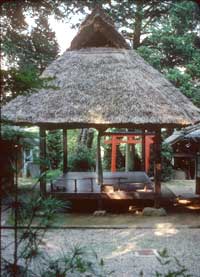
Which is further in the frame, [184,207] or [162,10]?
[162,10]

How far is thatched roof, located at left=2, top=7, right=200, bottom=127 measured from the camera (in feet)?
34.1

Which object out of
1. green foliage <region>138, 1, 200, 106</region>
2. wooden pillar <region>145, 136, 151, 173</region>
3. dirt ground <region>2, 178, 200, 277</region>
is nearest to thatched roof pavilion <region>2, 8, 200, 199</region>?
dirt ground <region>2, 178, 200, 277</region>

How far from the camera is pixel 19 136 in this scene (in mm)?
2814

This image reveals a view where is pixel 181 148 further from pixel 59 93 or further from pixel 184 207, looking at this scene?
pixel 59 93

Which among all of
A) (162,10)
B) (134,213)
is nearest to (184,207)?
(134,213)

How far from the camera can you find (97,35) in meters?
13.3

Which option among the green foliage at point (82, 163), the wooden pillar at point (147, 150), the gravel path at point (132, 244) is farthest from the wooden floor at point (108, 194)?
the green foliage at point (82, 163)

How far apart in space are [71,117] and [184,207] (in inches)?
172

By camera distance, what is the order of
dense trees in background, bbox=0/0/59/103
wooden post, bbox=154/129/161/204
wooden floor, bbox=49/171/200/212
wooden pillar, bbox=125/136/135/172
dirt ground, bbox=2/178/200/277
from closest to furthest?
dirt ground, bbox=2/178/200/277
wooden post, bbox=154/129/161/204
wooden floor, bbox=49/171/200/212
dense trees in background, bbox=0/0/59/103
wooden pillar, bbox=125/136/135/172

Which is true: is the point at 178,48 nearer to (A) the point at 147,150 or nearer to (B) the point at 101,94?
(A) the point at 147,150

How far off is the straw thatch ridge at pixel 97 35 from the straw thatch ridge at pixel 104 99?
720mm

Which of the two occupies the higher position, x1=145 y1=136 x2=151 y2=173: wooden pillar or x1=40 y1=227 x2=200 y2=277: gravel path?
x1=145 y1=136 x2=151 y2=173: wooden pillar

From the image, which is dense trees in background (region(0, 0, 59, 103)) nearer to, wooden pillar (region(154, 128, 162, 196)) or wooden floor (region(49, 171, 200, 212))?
wooden floor (region(49, 171, 200, 212))

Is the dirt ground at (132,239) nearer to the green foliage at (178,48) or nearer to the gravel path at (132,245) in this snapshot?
the gravel path at (132,245)
